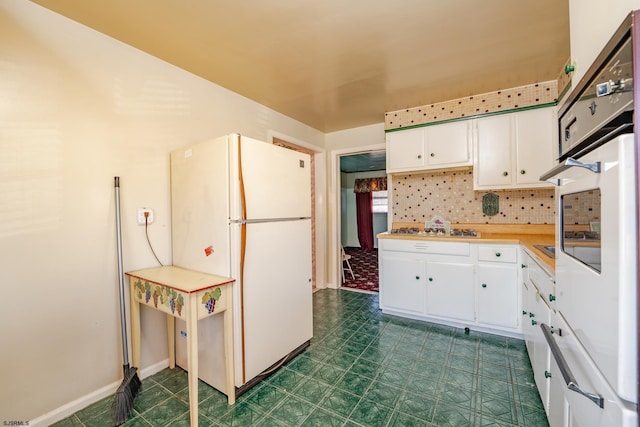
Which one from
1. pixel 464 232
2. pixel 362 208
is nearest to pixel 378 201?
pixel 362 208

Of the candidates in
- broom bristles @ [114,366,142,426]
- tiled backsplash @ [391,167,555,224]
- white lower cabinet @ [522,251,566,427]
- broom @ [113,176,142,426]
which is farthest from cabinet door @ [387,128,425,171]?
broom bristles @ [114,366,142,426]

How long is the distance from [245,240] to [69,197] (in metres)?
1.07

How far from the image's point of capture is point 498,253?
2.41 metres

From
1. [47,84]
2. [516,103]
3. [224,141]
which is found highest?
[516,103]

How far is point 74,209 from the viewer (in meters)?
1.61

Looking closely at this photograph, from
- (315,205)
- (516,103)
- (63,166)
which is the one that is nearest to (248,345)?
(63,166)

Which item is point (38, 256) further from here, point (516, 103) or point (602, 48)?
point (516, 103)

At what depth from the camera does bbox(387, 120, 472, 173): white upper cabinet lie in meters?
2.82

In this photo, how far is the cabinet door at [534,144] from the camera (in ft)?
8.20

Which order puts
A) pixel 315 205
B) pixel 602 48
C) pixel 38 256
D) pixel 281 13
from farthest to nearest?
pixel 315 205 → pixel 281 13 → pixel 38 256 → pixel 602 48

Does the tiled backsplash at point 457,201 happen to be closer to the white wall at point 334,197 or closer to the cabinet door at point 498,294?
the cabinet door at point 498,294

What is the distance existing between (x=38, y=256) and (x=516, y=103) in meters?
4.01

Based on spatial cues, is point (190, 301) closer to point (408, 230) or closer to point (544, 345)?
point (544, 345)

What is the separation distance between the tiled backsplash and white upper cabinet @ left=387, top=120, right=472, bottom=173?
259 millimetres
